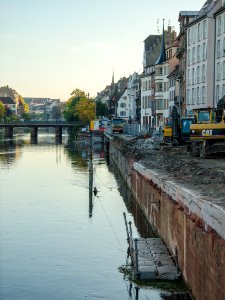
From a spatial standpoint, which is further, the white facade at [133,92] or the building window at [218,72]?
the white facade at [133,92]

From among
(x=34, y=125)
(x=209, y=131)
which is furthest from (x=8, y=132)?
(x=209, y=131)

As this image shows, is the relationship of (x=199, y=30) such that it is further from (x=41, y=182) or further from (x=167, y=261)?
(x=167, y=261)

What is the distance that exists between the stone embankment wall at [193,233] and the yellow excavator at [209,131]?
860cm

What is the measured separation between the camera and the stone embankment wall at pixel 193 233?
15366 mm

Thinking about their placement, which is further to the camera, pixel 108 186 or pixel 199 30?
pixel 199 30

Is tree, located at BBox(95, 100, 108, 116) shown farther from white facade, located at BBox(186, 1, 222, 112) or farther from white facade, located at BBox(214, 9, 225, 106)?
Answer: white facade, located at BBox(214, 9, 225, 106)

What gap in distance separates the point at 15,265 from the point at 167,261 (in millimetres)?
7097

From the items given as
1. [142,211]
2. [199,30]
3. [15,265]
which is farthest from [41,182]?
[15,265]

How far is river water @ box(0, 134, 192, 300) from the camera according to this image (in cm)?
2208

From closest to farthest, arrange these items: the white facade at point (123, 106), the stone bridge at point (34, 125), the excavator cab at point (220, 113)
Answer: the excavator cab at point (220, 113) → the stone bridge at point (34, 125) → the white facade at point (123, 106)

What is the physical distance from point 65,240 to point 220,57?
1594 inches

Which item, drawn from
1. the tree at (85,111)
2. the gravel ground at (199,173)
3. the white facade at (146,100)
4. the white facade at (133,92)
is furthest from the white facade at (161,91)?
the tree at (85,111)

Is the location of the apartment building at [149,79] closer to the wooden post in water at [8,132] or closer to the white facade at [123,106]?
the wooden post in water at [8,132]

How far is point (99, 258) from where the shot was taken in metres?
26.5
